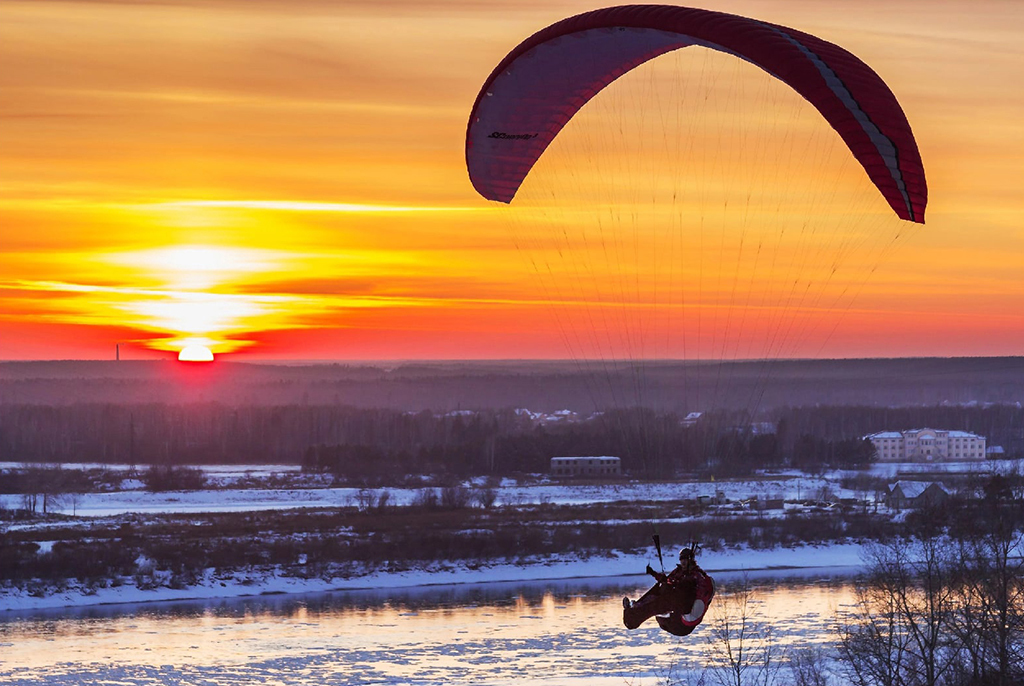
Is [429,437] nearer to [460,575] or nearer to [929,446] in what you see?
[929,446]

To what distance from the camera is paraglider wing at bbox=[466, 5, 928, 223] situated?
14367mm

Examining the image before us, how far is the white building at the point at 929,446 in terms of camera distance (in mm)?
99562

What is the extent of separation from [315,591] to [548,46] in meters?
30.4

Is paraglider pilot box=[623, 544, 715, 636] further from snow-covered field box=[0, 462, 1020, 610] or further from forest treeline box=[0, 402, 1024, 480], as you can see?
forest treeline box=[0, 402, 1024, 480]

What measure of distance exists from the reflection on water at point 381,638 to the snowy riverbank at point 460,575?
1.67m

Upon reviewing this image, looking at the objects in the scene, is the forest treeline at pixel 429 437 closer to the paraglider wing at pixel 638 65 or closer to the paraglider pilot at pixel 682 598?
the paraglider wing at pixel 638 65

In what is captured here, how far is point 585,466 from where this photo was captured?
85.4 meters

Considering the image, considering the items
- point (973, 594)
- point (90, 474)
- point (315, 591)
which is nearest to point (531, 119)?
point (973, 594)

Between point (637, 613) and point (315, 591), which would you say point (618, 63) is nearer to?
point (637, 613)

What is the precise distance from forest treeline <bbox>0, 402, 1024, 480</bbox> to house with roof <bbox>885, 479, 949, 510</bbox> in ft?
25.1

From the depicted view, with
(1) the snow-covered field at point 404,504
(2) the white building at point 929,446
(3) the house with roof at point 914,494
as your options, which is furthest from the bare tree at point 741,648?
(2) the white building at point 929,446

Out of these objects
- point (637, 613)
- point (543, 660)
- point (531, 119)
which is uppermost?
point (531, 119)

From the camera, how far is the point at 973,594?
1005 inches

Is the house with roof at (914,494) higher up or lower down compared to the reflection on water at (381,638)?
higher up
